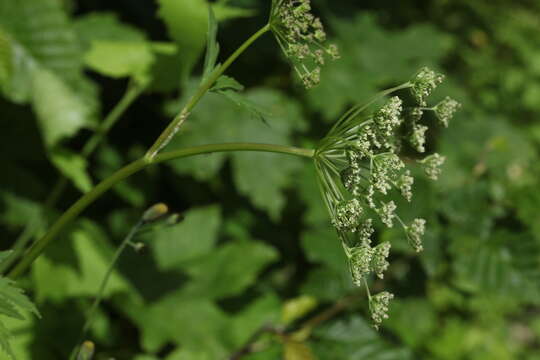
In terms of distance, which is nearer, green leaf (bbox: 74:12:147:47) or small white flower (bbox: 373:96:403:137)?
small white flower (bbox: 373:96:403:137)

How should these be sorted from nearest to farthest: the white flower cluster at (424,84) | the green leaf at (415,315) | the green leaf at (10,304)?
the green leaf at (10,304)
the white flower cluster at (424,84)
the green leaf at (415,315)

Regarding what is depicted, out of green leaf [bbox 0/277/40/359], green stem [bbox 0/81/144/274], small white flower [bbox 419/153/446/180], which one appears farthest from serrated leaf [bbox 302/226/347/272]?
green leaf [bbox 0/277/40/359]

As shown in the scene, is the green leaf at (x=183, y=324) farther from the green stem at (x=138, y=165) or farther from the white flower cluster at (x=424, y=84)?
the white flower cluster at (x=424, y=84)

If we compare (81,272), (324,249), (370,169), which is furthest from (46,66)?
(370,169)

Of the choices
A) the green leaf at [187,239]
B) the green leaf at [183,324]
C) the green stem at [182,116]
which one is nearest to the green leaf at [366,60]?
the green leaf at [187,239]

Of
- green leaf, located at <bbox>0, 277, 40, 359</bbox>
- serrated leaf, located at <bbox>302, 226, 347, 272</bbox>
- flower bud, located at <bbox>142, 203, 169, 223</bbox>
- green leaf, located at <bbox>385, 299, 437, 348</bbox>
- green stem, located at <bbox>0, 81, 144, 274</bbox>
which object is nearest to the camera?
green leaf, located at <bbox>0, 277, 40, 359</bbox>

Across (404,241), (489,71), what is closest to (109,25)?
(404,241)

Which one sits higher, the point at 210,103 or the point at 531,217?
the point at 210,103

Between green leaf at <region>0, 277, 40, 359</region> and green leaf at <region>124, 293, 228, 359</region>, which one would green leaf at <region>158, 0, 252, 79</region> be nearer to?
green leaf at <region>124, 293, 228, 359</region>

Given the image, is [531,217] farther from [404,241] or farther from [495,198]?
[404,241]
